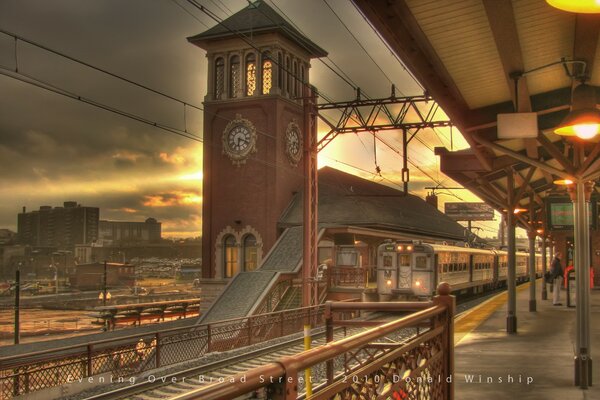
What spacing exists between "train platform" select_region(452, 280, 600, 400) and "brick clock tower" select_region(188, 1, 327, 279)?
81.7ft

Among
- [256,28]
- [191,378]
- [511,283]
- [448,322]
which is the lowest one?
[191,378]

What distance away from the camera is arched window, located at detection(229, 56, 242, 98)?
150ft

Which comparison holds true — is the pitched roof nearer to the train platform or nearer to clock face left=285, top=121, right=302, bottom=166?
clock face left=285, top=121, right=302, bottom=166

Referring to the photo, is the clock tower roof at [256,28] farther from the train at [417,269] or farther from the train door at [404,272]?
the train door at [404,272]

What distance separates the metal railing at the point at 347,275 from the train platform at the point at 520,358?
1549 cm

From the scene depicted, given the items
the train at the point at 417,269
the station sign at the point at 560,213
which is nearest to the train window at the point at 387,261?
the train at the point at 417,269

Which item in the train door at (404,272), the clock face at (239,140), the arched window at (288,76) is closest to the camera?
the train door at (404,272)

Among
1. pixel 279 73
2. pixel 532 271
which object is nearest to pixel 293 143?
pixel 279 73

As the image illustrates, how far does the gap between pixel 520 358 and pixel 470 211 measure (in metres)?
111

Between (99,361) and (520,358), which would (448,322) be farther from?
(99,361)

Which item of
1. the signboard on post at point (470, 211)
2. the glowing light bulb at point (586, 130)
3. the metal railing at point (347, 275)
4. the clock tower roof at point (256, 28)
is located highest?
the clock tower roof at point (256, 28)

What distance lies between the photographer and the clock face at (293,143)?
149 ft

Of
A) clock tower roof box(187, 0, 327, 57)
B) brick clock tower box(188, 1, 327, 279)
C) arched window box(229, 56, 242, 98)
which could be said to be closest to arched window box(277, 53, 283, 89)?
brick clock tower box(188, 1, 327, 279)

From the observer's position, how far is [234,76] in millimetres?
46000
